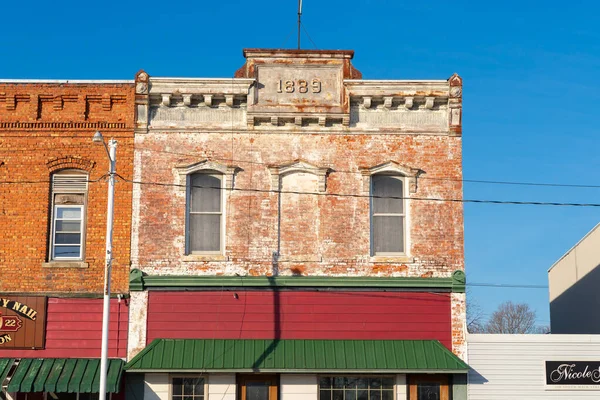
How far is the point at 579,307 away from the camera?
1291 inches

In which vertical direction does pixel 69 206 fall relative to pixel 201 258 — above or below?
above

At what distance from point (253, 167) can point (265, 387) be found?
5241 mm

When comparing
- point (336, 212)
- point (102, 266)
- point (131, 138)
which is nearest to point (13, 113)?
point (131, 138)

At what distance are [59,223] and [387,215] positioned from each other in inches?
313

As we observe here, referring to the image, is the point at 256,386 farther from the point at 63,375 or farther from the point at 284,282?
the point at 63,375

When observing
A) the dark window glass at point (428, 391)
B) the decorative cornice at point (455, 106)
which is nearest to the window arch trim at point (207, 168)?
the decorative cornice at point (455, 106)

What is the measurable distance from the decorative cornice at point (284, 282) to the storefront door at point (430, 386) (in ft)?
6.95

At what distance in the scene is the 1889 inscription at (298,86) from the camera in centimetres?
2297

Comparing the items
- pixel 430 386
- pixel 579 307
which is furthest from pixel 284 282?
pixel 579 307

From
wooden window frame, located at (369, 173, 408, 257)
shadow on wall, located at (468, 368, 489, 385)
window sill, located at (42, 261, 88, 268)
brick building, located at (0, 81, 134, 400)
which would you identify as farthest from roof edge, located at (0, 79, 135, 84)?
shadow on wall, located at (468, 368, 489, 385)

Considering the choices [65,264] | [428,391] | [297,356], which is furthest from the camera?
[65,264]

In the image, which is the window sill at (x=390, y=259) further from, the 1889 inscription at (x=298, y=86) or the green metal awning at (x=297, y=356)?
the 1889 inscription at (x=298, y=86)

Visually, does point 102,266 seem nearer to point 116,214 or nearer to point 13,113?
point 116,214

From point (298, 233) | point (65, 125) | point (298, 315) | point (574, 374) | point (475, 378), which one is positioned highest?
point (65, 125)
